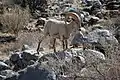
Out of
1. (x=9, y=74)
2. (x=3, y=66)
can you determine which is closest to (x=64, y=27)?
(x=3, y=66)

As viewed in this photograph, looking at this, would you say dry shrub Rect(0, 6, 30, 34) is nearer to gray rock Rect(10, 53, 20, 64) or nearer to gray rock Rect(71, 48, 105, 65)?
gray rock Rect(10, 53, 20, 64)

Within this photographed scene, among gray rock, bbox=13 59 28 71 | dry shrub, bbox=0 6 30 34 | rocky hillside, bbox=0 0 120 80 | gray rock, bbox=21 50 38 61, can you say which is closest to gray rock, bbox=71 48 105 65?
rocky hillside, bbox=0 0 120 80

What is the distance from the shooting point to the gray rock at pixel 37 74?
7250mm

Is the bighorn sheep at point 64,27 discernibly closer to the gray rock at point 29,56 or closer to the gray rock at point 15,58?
the gray rock at point 29,56

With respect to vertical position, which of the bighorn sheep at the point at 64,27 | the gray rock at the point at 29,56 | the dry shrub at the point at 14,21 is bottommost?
the dry shrub at the point at 14,21

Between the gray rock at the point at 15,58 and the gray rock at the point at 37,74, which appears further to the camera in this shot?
the gray rock at the point at 15,58

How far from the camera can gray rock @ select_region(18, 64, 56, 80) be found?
725cm

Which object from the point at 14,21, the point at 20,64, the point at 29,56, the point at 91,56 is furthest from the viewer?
the point at 14,21

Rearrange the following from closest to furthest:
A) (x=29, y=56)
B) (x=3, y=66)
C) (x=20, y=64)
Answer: (x=3, y=66), (x=20, y=64), (x=29, y=56)

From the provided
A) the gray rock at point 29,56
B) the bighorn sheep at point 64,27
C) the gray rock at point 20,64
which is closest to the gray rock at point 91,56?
the bighorn sheep at point 64,27

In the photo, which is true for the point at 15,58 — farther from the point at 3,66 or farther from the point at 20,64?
the point at 3,66

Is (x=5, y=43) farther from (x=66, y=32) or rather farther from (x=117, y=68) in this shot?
(x=117, y=68)

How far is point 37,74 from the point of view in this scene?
24.6ft

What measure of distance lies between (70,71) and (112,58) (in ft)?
2.80
